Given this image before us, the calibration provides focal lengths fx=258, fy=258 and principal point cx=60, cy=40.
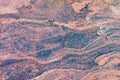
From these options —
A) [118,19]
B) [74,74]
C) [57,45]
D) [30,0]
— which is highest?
[30,0]

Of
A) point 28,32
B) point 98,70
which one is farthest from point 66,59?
point 28,32

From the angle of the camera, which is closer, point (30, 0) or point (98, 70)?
point (98, 70)

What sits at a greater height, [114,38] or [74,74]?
[114,38]

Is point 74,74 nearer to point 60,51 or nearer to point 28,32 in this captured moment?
point 60,51

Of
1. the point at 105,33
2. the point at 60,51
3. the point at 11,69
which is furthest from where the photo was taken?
the point at 105,33

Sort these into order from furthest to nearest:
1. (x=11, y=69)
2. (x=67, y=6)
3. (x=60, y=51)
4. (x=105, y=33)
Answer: (x=67, y=6)
(x=105, y=33)
(x=60, y=51)
(x=11, y=69)

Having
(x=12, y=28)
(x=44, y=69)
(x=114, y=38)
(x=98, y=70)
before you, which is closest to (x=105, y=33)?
(x=114, y=38)
